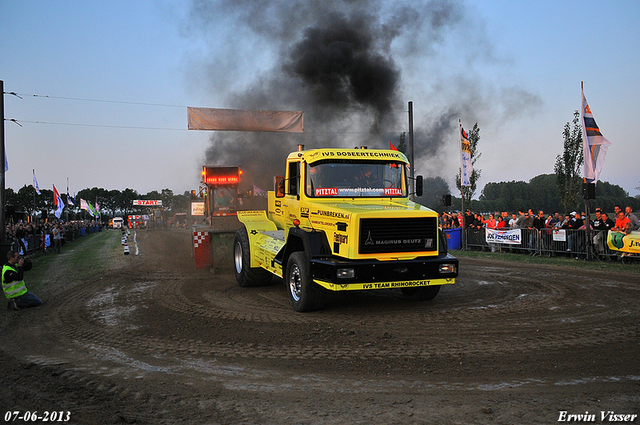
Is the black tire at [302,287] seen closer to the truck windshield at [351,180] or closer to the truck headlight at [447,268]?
the truck windshield at [351,180]

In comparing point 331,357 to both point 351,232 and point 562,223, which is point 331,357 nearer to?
point 351,232

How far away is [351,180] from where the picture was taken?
8750 millimetres

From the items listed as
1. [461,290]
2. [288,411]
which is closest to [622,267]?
[461,290]

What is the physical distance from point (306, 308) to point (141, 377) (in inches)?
133

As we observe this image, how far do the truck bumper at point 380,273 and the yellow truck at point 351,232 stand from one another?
16 mm

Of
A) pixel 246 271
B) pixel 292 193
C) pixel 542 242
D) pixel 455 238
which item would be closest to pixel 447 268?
pixel 292 193

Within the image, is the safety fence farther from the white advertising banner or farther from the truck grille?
the truck grille

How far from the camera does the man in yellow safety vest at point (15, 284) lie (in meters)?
8.70

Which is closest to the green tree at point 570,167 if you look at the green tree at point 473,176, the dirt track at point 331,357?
the green tree at point 473,176

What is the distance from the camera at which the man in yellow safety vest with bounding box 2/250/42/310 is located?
870 centimetres

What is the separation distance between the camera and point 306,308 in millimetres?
7926

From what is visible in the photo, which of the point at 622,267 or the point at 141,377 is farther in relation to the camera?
the point at 622,267

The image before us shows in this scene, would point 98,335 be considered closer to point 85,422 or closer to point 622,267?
point 85,422

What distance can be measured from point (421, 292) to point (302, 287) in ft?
8.12
